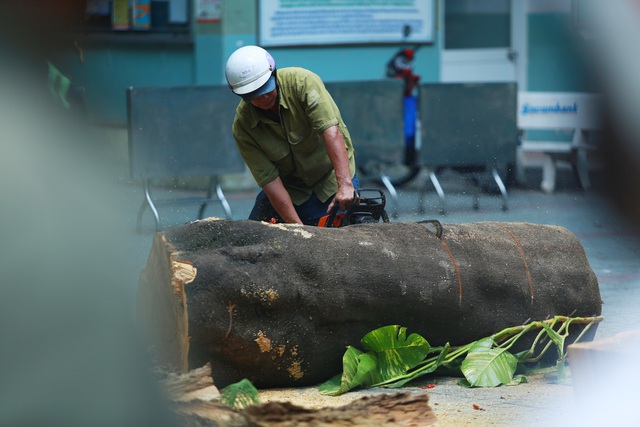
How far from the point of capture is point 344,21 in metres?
9.59

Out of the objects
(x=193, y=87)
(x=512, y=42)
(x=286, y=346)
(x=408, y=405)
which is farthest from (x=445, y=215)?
(x=408, y=405)

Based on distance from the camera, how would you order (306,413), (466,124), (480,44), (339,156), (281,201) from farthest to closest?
(480,44)
(466,124)
(281,201)
(339,156)
(306,413)

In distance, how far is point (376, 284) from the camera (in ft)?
11.2

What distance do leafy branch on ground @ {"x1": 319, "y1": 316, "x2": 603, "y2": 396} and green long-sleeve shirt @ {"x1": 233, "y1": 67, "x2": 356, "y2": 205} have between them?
1214 mm

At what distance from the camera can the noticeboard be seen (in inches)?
371

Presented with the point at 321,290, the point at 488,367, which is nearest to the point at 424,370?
the point at 488,367

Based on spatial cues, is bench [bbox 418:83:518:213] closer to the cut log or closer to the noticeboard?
the noticeboard

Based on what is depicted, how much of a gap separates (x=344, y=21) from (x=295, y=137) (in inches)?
215

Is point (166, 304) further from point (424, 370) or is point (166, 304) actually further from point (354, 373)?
point (424, 370)

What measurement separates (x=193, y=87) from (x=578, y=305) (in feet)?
14.2

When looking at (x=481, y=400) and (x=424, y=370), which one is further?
(x=424, y=370)

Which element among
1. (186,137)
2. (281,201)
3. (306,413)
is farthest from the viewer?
(186,137)

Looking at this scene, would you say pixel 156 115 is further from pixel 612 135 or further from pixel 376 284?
pixel 612 135

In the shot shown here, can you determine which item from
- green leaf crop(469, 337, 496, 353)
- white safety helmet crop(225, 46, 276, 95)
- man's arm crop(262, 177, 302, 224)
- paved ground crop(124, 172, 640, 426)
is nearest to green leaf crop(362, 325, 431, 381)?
paved ground crop(124, 172, 640, 426)
